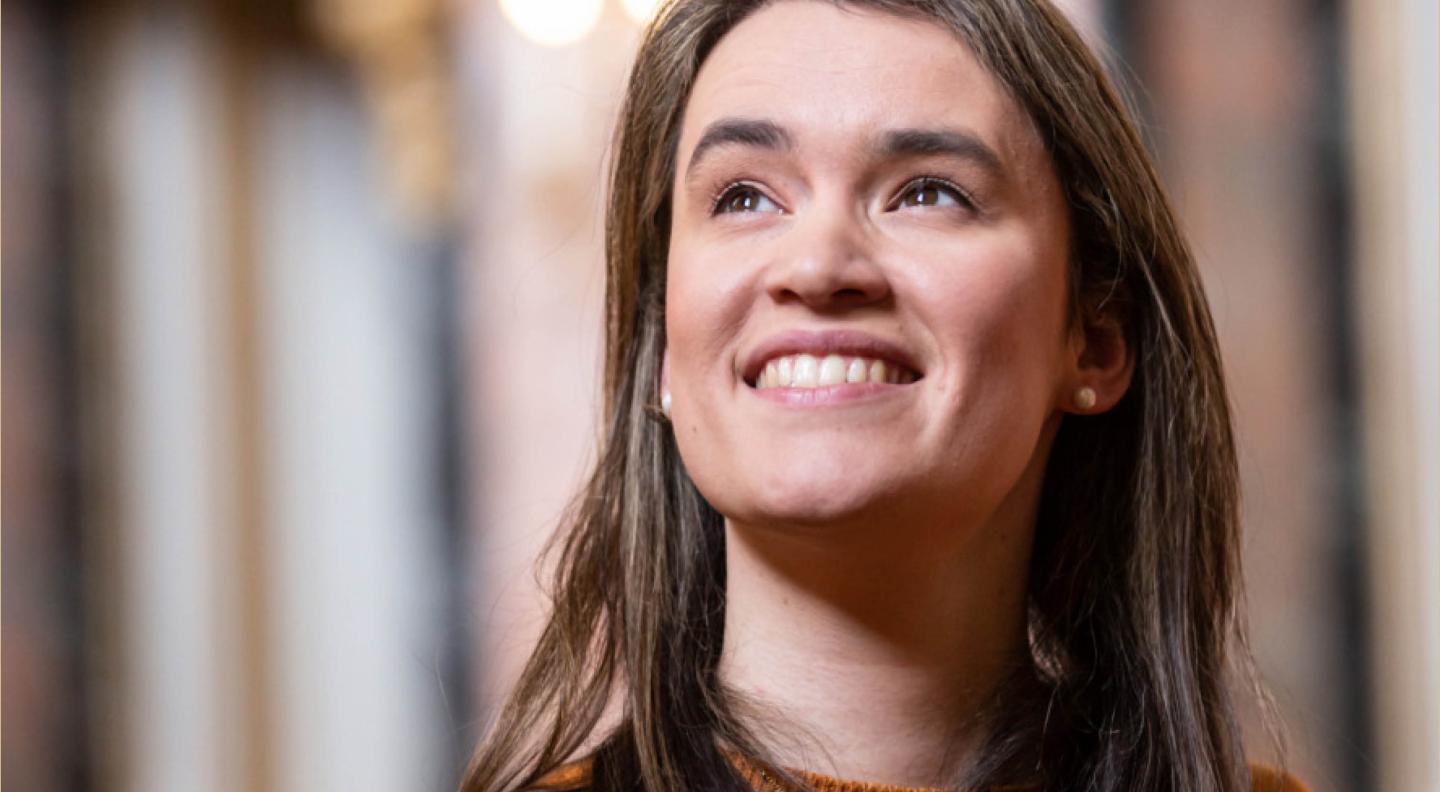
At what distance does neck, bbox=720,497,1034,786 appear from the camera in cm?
205

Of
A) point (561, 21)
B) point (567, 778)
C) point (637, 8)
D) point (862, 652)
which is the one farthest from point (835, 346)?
point (561, 21)

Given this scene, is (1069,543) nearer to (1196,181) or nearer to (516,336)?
(1196,181)

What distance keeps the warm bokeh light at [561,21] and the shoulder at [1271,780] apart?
3171mm

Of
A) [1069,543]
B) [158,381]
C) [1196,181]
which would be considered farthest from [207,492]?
[1069,543]

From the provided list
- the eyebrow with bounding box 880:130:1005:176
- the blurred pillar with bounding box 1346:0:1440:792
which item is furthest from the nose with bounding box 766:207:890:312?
the blurred pillar with bounding box 1346:0:1440:792

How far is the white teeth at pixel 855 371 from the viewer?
1.98m

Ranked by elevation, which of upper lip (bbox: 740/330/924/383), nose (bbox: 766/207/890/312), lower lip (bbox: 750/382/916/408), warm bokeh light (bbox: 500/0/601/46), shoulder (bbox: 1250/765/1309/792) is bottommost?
shoulder (bbox: 1250/765/1309/792)

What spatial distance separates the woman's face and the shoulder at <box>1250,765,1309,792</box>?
0.61m

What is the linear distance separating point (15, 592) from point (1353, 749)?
3.64m

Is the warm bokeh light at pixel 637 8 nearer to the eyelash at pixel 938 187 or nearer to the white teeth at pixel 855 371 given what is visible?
the eyelash at pixel 938 187

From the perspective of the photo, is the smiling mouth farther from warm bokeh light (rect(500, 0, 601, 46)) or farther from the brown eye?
warm bokeh light (rect(500, 0, 601, 46))

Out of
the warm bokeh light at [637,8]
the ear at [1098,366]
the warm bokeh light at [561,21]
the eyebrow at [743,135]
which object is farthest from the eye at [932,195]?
the warm bokeh light at [561,21]

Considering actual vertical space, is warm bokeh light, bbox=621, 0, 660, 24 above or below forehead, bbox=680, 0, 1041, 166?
above

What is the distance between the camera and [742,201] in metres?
2.14
